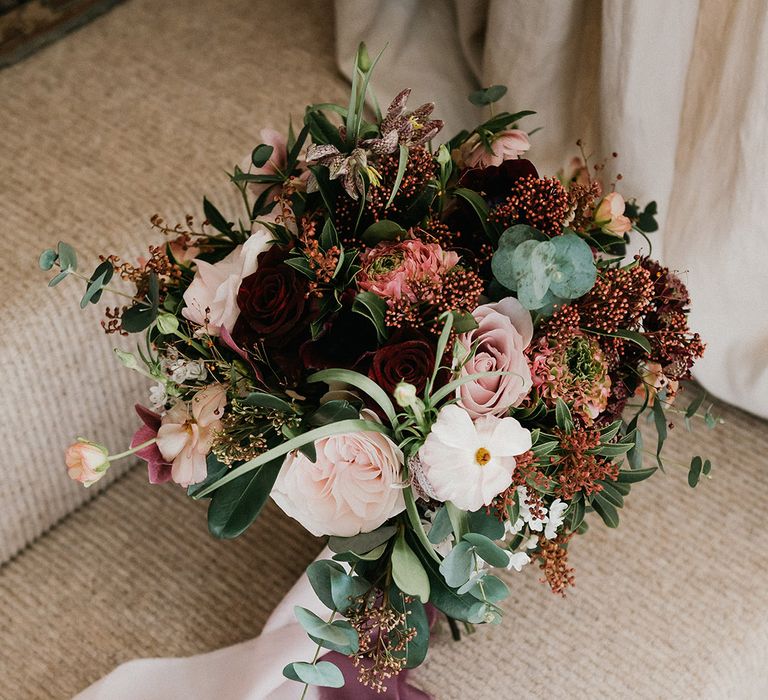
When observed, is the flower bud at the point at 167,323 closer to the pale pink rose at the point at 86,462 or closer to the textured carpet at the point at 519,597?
the pale pink rose at the point at 86,462

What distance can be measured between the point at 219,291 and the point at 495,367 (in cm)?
20

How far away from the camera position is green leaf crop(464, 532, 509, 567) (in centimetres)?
51

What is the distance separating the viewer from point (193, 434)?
1.81 ft

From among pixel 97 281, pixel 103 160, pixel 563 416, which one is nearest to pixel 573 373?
pixel 563 416

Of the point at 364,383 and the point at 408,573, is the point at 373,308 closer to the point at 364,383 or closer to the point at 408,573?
the point at 364,383

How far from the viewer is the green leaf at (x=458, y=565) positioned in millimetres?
506

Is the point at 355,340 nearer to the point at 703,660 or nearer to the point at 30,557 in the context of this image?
the point at 703,660

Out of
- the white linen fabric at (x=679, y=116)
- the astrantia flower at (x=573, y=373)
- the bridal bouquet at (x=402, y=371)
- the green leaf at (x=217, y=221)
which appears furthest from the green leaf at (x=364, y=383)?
the white linen fabric at (x=679, y=116)

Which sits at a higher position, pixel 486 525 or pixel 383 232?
pixel 383 232

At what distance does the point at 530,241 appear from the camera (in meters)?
0.52

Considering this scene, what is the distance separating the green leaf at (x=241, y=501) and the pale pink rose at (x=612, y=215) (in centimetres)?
31

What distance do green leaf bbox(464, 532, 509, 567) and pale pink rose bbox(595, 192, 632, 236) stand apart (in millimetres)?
265

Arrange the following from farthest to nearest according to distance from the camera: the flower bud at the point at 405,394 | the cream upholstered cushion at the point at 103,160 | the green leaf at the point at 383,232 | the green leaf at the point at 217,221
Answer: the cream upholstered cushion at the point at 103,160
the green leaf at the point at 217,221
the green leaf at the point at 383,232
the flower bud at the point at 405,394

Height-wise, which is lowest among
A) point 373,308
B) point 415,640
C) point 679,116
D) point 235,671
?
point 235,671
